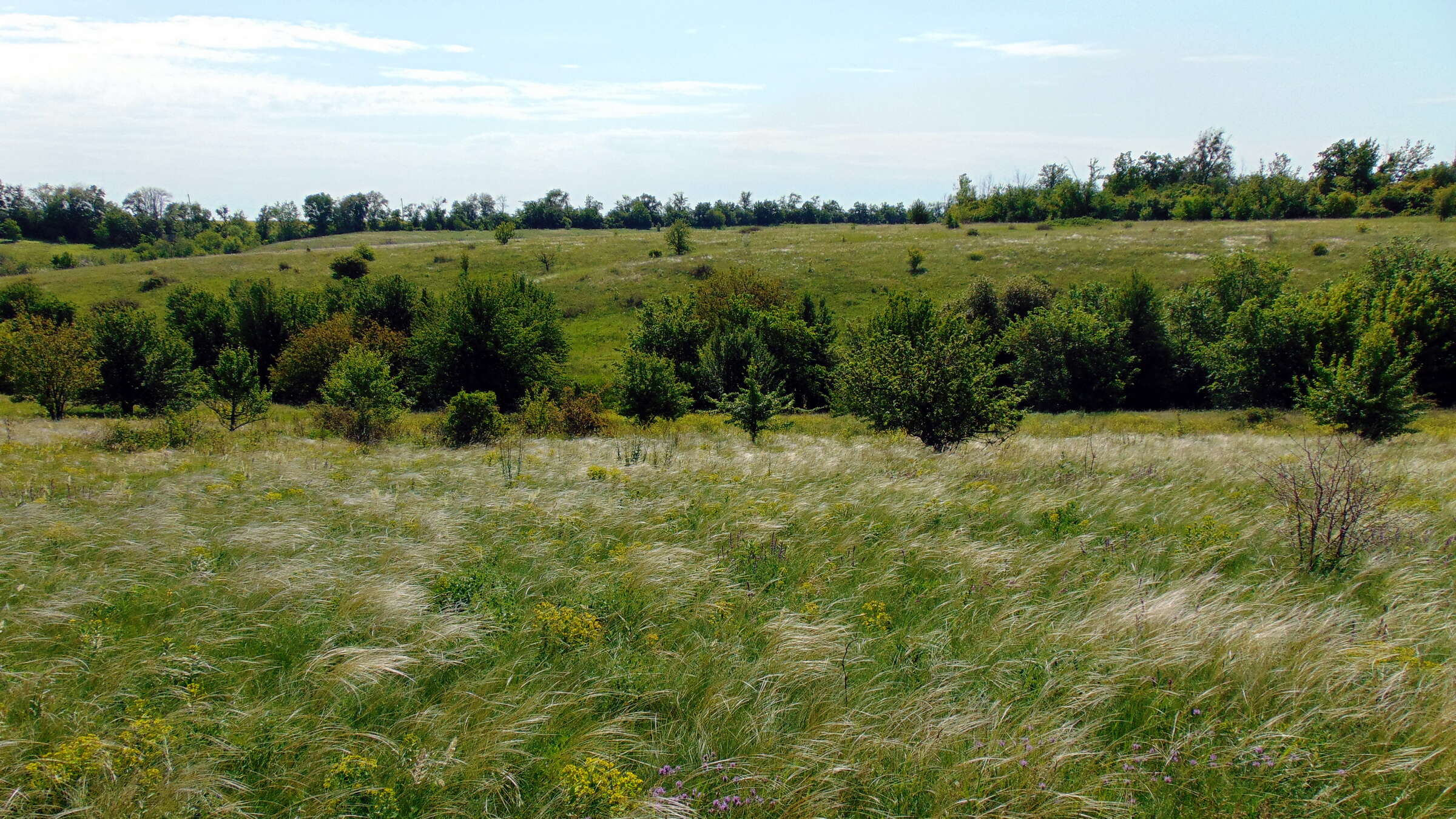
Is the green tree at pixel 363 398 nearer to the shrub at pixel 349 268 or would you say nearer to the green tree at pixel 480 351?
the green tree at pixel 480 351

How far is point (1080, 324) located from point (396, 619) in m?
50.5

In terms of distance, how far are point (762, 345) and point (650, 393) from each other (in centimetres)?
1564

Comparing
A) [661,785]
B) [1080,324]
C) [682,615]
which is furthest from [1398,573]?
[1080,324]

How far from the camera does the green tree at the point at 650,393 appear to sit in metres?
31.0

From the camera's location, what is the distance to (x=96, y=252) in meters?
107

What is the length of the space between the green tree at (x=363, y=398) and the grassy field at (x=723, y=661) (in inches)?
712

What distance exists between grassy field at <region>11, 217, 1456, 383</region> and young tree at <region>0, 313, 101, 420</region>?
2579cm

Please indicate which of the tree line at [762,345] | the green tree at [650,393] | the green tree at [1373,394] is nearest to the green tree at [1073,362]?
the tree line at [762,345]

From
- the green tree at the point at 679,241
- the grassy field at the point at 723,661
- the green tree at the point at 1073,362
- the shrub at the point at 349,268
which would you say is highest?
the green tree at the point at 679,241

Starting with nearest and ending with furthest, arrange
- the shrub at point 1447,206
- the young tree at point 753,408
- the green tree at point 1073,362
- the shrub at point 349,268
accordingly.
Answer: the young tree at point 753,408 < the green tree at point 1073,362 < the shrub at point 349,268 < the shrub at point 1447,206

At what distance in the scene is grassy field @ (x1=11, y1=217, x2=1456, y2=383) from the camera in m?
60.3

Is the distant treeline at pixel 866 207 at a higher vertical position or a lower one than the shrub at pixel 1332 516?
higher

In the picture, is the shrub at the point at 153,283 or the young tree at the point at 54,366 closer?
the young tree at the point at 54,366

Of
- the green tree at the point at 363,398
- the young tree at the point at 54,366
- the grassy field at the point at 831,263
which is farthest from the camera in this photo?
the grassy field at the point at 831,263
